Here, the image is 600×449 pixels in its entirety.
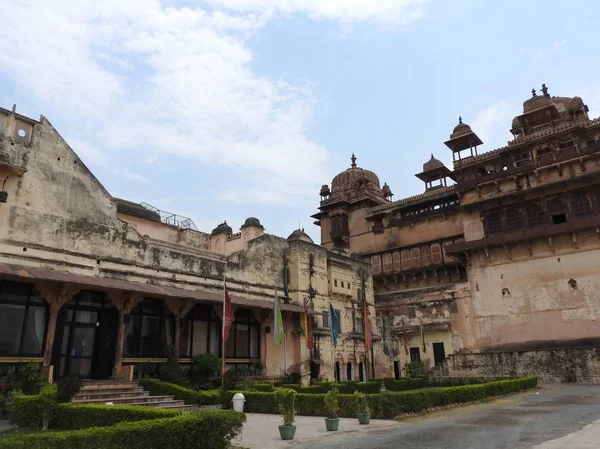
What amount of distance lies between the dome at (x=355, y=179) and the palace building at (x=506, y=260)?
23.3ft

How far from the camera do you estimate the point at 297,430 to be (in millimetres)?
13516

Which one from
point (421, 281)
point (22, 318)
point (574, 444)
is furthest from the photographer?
point (421, 281)

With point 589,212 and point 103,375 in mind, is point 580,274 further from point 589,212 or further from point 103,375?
point 103,375

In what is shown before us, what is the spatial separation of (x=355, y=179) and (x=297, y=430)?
1688 inches

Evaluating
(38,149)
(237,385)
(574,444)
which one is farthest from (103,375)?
(574,444)

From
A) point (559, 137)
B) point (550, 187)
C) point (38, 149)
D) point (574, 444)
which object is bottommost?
point (574, 444)

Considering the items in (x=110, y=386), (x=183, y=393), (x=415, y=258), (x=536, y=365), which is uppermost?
(x=415, y=258)

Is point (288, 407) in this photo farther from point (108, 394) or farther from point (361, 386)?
point (361, 386)

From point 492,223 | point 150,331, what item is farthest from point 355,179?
point 150,331

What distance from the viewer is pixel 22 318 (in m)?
17.7

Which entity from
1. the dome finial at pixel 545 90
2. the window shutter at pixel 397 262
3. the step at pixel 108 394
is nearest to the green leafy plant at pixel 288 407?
the step at pixel 108 394

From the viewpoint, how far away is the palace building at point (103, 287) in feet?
58.5

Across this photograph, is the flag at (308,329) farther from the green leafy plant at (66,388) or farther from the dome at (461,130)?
the dome at (461,130)

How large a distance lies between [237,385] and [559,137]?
31878 millimetres
